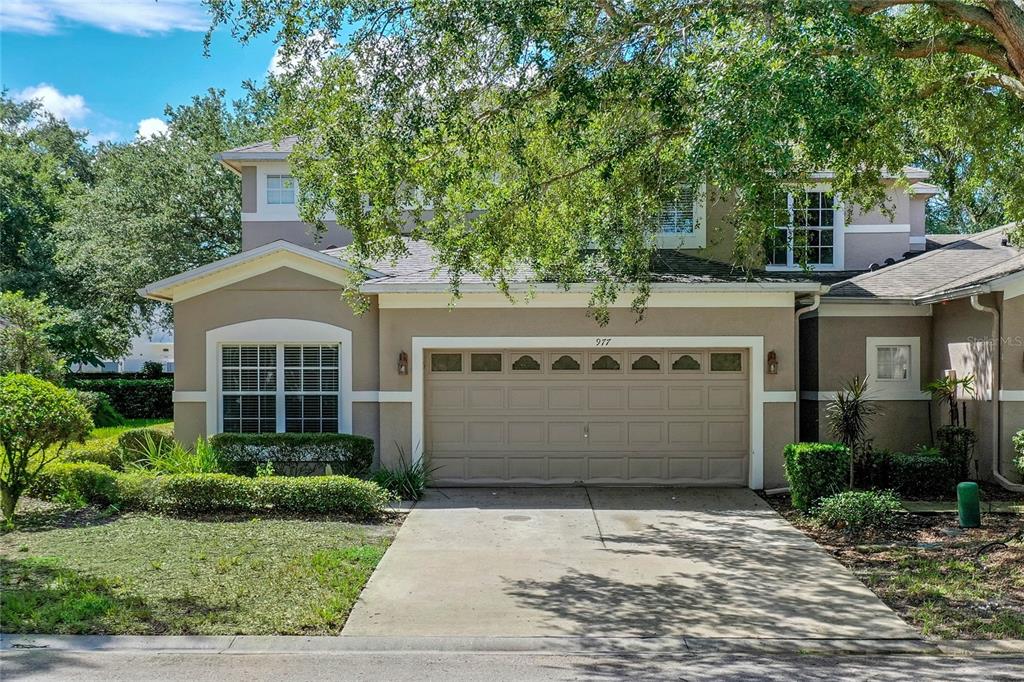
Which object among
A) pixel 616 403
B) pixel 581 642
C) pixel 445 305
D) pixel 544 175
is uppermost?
pixel 544 175

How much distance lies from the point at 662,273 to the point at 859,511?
4991mm

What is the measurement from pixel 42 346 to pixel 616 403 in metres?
14.4

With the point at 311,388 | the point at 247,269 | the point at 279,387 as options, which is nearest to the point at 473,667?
the point at 311,388

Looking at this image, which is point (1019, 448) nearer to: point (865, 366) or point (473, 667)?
point (865, 366)

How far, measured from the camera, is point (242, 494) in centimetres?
1092

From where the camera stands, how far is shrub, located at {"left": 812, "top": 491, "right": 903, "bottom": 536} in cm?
1006

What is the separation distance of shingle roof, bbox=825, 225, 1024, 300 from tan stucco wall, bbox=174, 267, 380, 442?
781cm

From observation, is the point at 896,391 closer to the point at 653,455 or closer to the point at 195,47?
the point at 653,455

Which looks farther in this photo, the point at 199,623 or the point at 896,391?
the point at 896,391

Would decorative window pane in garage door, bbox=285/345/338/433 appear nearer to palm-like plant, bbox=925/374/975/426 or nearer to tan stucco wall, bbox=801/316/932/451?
tan stucco wall, bbox=801/316/932/451

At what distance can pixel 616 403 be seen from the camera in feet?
43.8

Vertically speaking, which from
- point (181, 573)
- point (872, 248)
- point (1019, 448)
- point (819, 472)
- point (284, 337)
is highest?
point (872, 248)

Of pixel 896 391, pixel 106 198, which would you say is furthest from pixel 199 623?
pixel 106 198

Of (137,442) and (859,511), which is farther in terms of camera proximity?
(137,442)
